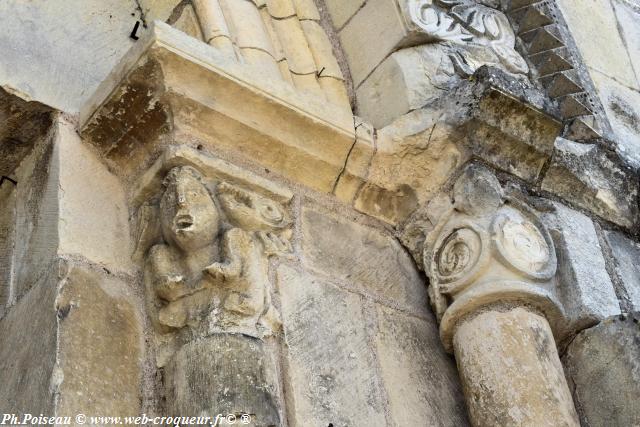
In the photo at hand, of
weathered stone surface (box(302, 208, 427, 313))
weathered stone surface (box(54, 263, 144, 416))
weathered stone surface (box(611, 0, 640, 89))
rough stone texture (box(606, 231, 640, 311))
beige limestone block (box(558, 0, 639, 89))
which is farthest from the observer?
weathered stone surface (box(611, 0, 640, 89))

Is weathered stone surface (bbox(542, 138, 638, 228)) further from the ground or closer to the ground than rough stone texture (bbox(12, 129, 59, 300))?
further from the ground

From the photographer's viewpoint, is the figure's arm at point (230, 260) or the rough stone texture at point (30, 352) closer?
the rough stone texture at point (30, 352)

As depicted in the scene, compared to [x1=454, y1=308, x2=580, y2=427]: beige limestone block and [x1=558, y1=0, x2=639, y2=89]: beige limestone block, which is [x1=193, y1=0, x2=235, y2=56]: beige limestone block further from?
[x1=558, y1=0, x2=639, y2=89]: beige limestone block

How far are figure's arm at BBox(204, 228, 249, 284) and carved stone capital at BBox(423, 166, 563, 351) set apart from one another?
58 centimetres

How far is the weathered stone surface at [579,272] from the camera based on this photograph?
2908 mm

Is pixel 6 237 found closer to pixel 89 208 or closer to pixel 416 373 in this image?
pixel 89 208

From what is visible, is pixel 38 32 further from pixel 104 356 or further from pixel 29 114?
pixel 104 356

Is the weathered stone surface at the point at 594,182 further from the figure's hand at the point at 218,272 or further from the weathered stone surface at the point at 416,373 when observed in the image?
the figure's hand at the point at 218,272

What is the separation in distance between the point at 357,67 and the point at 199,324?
1.20 meters

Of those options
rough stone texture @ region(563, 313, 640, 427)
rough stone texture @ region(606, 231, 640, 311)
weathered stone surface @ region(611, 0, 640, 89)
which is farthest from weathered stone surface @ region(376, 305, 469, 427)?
weathered stone surface @ region(611, 0, 640, 89)

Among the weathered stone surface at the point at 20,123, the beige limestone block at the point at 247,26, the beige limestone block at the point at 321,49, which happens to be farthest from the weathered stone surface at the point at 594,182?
the weathered stone surface at the point at 20,123

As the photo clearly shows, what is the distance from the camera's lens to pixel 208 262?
103 inches

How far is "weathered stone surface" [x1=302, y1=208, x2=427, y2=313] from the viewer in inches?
114

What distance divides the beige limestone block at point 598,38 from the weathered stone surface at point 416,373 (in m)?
1.38
